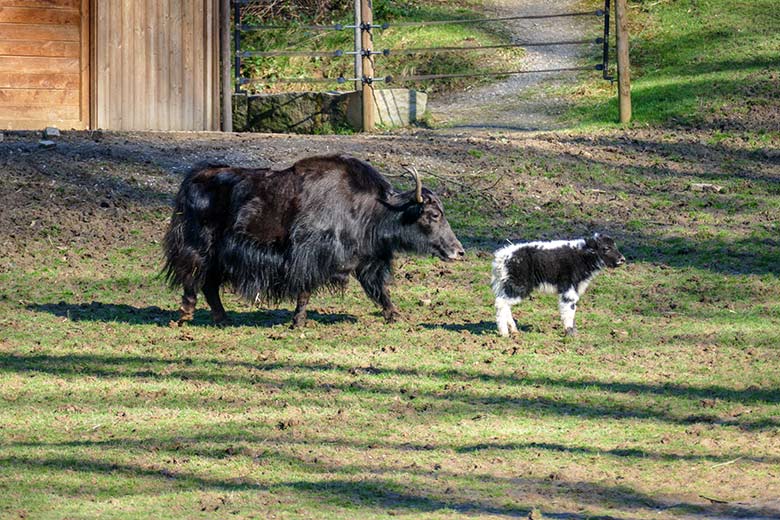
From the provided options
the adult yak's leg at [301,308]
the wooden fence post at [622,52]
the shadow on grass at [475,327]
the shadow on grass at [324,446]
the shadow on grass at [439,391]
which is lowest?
the shadow on grass at [324,446]

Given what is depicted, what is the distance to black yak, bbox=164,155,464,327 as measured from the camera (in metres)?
11.3

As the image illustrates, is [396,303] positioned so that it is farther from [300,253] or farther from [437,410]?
[437,410]

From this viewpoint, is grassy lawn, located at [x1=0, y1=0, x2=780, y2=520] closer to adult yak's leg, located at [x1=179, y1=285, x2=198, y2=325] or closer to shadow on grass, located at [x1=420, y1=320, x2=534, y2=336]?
shadow on grass, located at [x1=420, y1=320, x2=534, y2=336]

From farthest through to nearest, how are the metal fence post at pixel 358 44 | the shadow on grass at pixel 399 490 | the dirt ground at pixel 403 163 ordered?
the metal fence post at pixel 358 44 → the dirt ground at pixel 403 163 → the shadow on grass at pixel 399 490

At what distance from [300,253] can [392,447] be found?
3.61 m

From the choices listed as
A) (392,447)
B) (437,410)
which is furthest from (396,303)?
(392,447)

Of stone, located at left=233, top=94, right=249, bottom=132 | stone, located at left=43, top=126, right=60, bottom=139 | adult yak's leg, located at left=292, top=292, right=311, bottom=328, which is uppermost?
stone, located at left=233, top=94, right=249, bottom=132

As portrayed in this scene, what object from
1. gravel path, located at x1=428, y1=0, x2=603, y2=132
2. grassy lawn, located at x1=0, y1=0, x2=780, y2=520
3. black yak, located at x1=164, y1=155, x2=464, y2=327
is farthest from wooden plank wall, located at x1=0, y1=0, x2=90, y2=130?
black yak, located at x1=164, y1=155, x2=464, y2=327

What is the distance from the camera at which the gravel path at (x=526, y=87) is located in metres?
20.2

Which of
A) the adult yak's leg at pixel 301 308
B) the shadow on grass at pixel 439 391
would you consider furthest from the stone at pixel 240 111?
the shadow on grass at pixel 439 391

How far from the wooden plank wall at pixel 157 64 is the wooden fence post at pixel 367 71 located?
7.35 ft

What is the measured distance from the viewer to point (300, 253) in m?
11.3

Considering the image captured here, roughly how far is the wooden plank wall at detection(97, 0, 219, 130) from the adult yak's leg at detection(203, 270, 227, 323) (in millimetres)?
7049

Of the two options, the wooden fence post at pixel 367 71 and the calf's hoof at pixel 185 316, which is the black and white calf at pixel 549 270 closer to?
the calf's hoof at pixel 185 316
